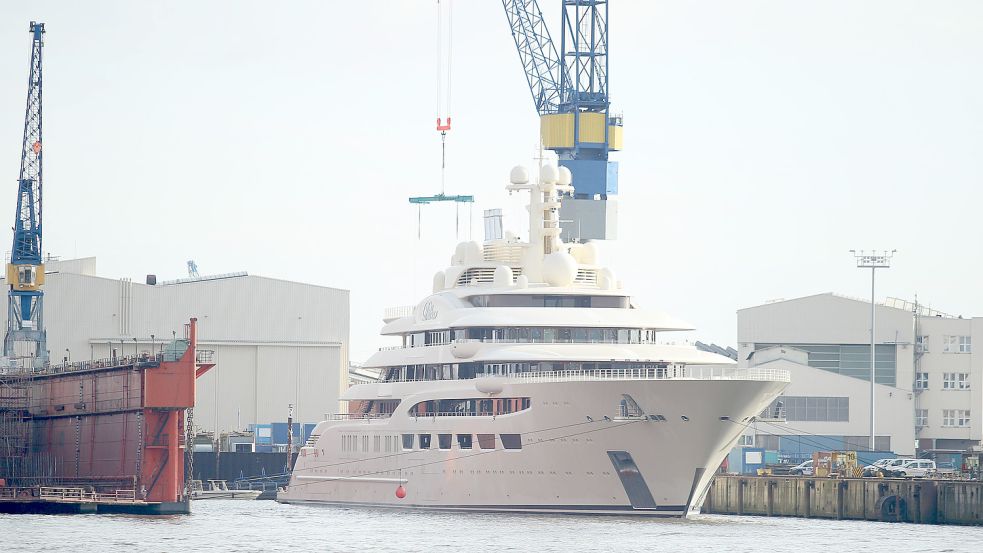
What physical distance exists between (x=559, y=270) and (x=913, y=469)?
20.2 metres

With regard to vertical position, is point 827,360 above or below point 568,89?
below

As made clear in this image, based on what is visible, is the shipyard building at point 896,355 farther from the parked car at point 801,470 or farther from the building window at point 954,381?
the parked car at point 801,470

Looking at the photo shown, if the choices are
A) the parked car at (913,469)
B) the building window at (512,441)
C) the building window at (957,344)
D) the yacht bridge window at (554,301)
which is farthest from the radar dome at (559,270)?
the building window at (957,344)

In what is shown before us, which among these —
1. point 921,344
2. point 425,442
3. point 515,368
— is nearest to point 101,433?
point 425,442

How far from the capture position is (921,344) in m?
107

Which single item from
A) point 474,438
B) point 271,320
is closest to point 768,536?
point 474,438

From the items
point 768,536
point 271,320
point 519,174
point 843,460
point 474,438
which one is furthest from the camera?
point 271,320

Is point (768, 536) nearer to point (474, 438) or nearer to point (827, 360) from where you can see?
point (474, 438)

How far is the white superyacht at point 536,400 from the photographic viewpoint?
63.8 metres

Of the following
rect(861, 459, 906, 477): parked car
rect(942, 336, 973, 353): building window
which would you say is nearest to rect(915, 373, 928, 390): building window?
rect(942, 336, 973, 353): building window

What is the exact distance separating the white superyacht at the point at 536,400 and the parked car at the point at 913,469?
36.5ft

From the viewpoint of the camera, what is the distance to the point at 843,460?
80.8 meters

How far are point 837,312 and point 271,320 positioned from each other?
34.9 meters

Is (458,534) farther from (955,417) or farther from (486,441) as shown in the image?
(955,417)
